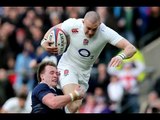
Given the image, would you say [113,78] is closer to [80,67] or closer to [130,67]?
[130,67]

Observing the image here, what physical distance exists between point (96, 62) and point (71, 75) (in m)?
5.74

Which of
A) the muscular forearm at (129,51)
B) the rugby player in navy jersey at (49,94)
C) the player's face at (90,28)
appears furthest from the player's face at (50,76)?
the muscular forearm at (129,51)

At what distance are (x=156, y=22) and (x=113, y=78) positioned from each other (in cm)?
264

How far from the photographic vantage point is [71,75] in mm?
11375

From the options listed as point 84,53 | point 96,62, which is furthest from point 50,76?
point 96,62

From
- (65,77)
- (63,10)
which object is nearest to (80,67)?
(65,77)

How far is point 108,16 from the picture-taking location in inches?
690

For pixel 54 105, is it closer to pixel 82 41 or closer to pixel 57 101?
pixel 57 101

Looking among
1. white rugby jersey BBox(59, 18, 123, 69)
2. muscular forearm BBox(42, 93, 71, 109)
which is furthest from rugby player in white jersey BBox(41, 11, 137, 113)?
muscular forearm BBox(42, 93, 71, 109)

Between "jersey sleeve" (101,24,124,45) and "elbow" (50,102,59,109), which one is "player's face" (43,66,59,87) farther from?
"jersey sleeve" (101,24,124,45)

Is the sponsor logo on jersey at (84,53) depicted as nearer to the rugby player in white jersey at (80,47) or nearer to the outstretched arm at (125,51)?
the rugby player in white jersey at (80,47)

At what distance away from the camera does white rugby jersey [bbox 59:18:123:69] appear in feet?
36.7

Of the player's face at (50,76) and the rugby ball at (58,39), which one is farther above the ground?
the rugby ball at (58,39)

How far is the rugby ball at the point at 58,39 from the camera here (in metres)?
11.0
